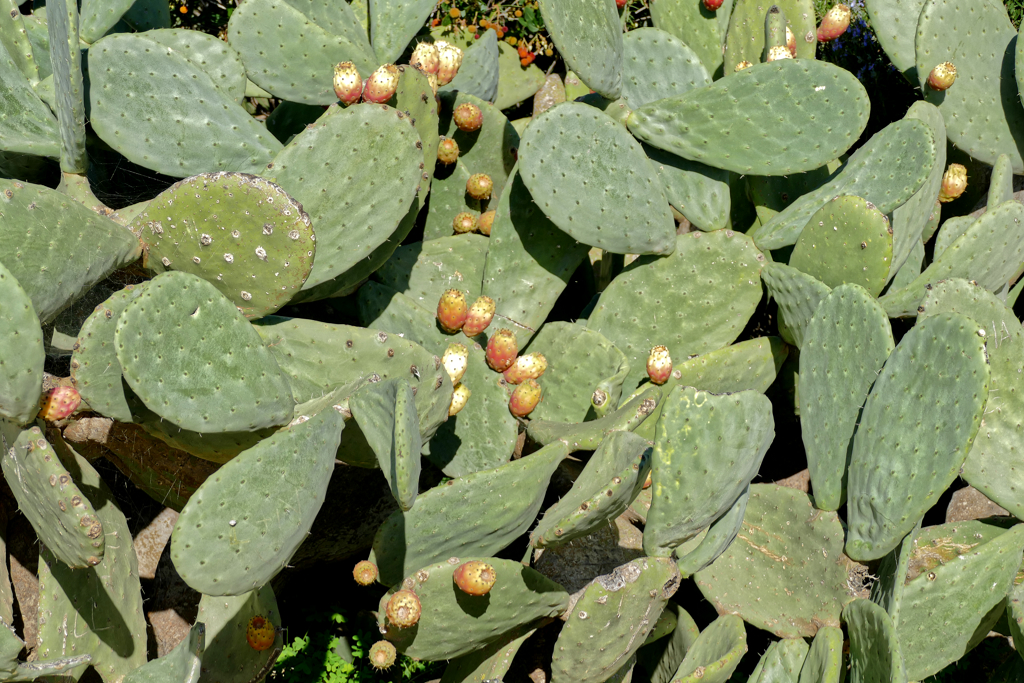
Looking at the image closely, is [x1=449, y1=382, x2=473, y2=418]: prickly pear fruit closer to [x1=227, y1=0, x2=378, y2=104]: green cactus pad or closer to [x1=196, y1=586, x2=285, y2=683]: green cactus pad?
[x1=196, y1=586, x2=285, y2=683]: green cactus pad

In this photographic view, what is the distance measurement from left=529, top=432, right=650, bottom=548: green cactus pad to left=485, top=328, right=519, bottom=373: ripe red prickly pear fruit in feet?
1.55

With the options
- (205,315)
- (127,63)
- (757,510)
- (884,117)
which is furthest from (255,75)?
(884,117)

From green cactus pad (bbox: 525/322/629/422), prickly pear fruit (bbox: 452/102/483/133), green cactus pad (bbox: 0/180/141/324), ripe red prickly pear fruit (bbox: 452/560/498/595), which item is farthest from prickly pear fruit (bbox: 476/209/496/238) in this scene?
ripe red prickly pear fruit (bbox: 452/560/498/595)

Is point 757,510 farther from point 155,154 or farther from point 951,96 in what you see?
point 155,154

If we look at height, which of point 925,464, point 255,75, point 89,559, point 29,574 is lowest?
point 29,574

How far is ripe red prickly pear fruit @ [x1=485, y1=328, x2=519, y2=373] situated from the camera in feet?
7.53

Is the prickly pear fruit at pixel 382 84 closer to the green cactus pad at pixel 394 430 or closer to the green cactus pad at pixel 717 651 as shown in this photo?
the green cactus pad at pixel 394 430

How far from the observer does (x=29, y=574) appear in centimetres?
235

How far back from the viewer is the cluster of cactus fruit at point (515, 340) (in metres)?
1.76

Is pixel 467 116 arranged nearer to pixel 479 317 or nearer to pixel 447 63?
pixel 447 63

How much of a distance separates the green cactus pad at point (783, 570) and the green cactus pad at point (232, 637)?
105 centimetres

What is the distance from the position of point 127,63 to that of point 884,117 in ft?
9.06

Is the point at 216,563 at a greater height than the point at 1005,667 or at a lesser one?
greater

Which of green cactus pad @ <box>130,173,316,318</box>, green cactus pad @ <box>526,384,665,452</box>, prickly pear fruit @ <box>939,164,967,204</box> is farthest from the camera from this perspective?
prickly pear fruit @ <box>939,164,967,204</box>
